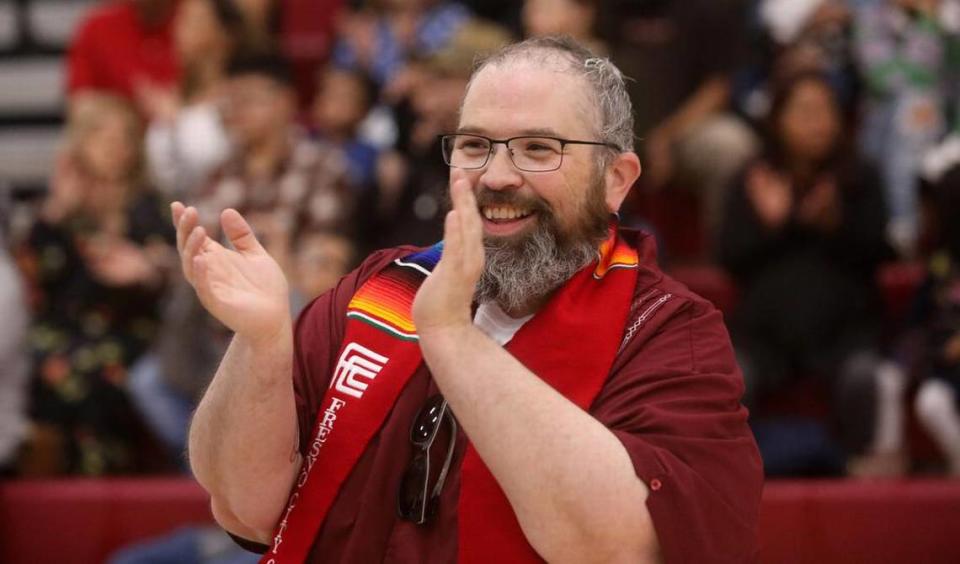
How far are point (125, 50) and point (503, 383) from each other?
567 cm

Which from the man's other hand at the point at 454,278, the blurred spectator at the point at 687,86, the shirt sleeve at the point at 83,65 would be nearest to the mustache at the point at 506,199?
the man's other hand at the point at 454,278

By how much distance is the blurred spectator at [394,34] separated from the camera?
6.97 m

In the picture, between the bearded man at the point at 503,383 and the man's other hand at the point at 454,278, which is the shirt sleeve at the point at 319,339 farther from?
the man's other hand at the point at 454,278

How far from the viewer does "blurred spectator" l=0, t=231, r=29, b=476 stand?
566cm

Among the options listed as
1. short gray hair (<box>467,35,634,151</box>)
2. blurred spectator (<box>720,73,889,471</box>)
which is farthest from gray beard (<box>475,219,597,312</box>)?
blurred spectator (<box>720,73,889,471</box>)

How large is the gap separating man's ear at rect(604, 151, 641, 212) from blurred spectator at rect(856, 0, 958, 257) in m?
3.68

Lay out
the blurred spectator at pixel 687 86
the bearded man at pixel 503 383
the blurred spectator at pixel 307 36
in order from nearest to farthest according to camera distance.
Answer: the bearded man at pixel 503 383
the blurred spectator at pixel 687 86
the blurred spectator at pixel 307 36

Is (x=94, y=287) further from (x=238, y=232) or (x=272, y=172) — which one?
(x=238, y=232)

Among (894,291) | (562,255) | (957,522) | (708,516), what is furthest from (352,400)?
(894,291)

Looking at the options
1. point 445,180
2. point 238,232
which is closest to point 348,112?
point 445,180

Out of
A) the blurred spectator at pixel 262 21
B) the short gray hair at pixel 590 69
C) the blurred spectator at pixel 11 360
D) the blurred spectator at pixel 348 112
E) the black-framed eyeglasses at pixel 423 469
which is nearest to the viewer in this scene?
the black-framed eyeglasses at pixel 423 469

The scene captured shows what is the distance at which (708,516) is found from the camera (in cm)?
244

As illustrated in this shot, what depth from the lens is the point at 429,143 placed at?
21.0 ft

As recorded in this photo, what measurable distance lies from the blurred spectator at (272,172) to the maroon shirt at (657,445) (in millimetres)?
3297
